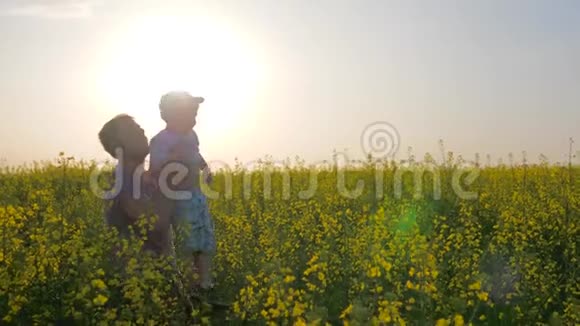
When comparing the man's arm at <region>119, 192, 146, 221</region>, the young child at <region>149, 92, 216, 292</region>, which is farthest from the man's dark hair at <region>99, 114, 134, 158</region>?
the young child at <region>149, 92, 216, 292</region>

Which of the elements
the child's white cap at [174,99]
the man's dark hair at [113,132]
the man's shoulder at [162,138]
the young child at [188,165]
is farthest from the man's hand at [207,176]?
the man's dark hair at [113,132]

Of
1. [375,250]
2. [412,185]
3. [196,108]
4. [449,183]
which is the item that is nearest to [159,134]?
[196,108]

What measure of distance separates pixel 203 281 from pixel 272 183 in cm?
759

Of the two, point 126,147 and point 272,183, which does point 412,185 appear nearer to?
point 272,183

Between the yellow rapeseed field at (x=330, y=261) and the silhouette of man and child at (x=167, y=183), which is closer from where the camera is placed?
the yellow rapeseed field at (x=330, y=261)

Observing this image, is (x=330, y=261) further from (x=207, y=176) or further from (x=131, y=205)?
(x=131, y=205)

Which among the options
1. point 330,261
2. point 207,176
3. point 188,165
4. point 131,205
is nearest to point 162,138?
point 188,165

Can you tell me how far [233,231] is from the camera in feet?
29.5

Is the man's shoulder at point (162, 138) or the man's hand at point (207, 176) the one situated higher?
the man's shoulder at point (162, 138)

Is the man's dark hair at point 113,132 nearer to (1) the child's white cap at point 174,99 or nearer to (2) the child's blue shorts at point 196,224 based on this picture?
(1) the child's white cap at point 174,99

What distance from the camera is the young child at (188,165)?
7160mm

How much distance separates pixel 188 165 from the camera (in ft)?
23.8

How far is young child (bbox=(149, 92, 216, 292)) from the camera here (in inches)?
282

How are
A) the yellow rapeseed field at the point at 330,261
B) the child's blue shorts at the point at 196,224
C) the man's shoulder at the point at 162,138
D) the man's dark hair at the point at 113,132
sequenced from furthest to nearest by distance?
the man's shoulder at the point at 162,138 → the child's blue shorts at the point at 196,224 → the man's dark hair at the point at 113,132 → the yellow rapeseed field at the point at 330,261
